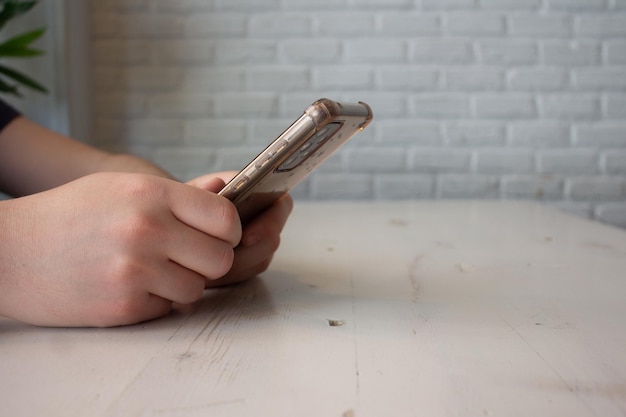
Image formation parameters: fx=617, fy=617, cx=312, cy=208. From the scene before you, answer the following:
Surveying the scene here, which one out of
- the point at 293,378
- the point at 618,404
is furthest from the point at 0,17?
the point at 618,404

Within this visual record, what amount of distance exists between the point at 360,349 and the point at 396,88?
1.53 meters

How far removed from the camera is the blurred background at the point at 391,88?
6.18 ft

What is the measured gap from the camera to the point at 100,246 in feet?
1.64

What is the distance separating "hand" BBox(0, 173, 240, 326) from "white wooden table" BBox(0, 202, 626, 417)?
0.9 inches

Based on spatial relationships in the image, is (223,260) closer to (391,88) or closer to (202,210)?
(202,210)

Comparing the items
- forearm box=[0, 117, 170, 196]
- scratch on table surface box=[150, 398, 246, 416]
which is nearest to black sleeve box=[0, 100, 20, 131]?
forearm box=[0, 117, 170, 196]

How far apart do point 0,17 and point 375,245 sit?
0.95m

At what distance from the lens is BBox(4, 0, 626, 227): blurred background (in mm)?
1885

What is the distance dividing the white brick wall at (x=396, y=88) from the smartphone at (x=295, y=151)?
51.3 inches

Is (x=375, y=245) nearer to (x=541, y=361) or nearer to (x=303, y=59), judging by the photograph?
(x=541, y=361)

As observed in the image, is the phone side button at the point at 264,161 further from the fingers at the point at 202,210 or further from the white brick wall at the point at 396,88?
the white brick wall at the point at 396,88

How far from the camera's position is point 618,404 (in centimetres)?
37

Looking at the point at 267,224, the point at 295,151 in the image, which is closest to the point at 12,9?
the point at 267,224

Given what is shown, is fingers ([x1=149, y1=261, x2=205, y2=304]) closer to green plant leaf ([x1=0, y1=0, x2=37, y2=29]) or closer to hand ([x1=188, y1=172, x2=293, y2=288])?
hand ([x1=188, y1=172, x2=293, y2=288])
